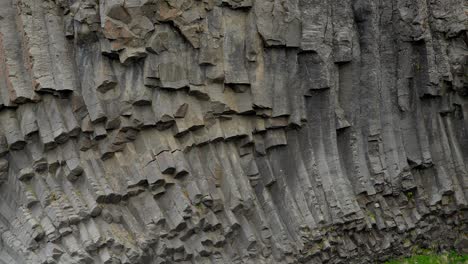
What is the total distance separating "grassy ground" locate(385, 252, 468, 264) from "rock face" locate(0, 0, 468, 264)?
0.81 ft

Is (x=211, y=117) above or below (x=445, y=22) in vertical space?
below

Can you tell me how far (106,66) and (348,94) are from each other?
4.72 meters

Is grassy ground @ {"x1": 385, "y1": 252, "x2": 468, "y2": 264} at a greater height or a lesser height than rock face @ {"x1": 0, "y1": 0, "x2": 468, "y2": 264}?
lesser

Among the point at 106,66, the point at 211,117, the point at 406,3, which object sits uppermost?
the point at 406,3

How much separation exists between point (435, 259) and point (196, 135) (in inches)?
208

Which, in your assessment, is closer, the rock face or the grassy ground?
the rock face

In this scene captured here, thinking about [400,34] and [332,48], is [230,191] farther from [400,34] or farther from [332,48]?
[400,34]

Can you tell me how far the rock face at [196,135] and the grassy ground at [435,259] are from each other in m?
0.25

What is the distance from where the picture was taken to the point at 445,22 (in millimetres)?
13625

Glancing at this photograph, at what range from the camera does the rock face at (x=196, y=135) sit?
10.0 metres

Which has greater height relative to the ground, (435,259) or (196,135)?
(196,135)

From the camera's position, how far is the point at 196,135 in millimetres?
10656

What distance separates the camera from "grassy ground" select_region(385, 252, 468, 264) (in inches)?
493

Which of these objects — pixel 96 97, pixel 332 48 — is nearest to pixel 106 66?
pixel 96 97
